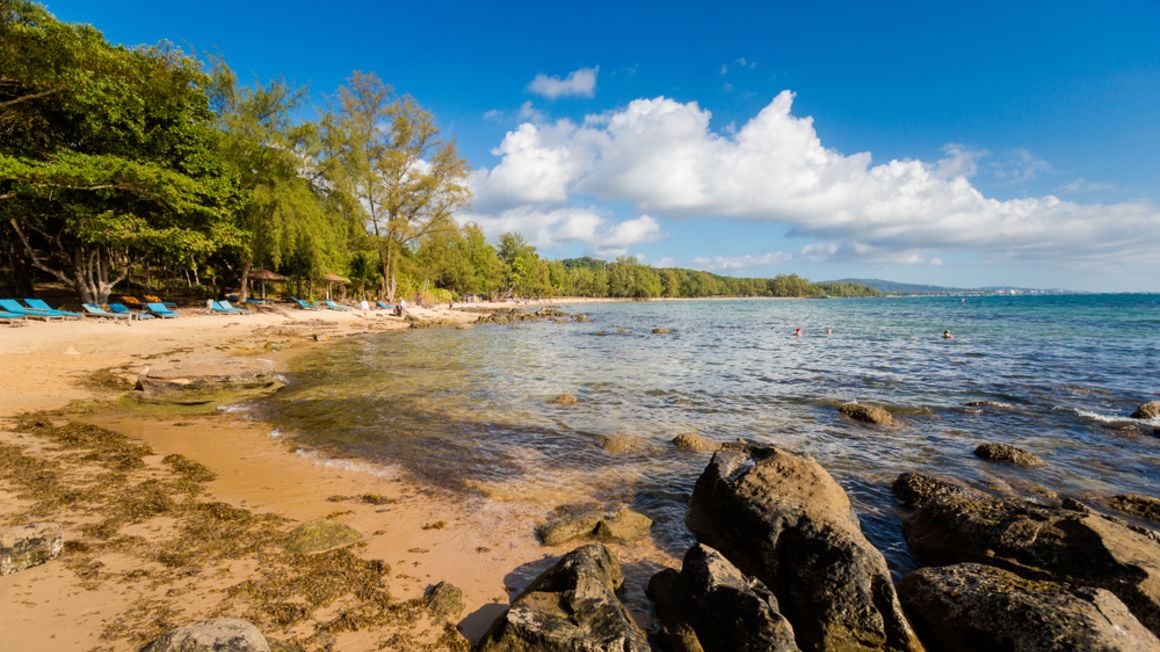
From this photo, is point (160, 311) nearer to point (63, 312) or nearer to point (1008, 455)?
point (63, 312)

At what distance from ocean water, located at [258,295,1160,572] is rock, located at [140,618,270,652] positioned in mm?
3580

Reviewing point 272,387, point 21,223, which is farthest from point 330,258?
point 272,387

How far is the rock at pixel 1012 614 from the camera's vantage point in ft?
9.79

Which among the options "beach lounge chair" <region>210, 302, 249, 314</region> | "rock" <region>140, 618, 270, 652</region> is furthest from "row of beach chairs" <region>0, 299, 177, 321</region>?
"rock" <region>140, 618, 270, 652</region>

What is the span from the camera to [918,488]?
6352 mm

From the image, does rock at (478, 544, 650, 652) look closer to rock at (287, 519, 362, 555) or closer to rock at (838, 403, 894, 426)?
rock at (287, 519, 362, 555)

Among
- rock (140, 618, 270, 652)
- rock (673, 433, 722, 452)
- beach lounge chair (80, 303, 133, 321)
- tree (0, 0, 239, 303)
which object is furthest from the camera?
beach lounge chair (80, 303, 133, 321)

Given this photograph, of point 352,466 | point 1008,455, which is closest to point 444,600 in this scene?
point 352,466

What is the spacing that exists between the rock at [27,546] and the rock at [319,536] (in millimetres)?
1833

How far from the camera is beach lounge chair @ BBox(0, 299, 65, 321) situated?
65.1ft

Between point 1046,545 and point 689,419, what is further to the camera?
point 689,419

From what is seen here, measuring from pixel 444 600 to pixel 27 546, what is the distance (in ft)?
11.9

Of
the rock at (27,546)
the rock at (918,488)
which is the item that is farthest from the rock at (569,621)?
the rock at (918,488)

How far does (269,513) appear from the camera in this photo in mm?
5422
